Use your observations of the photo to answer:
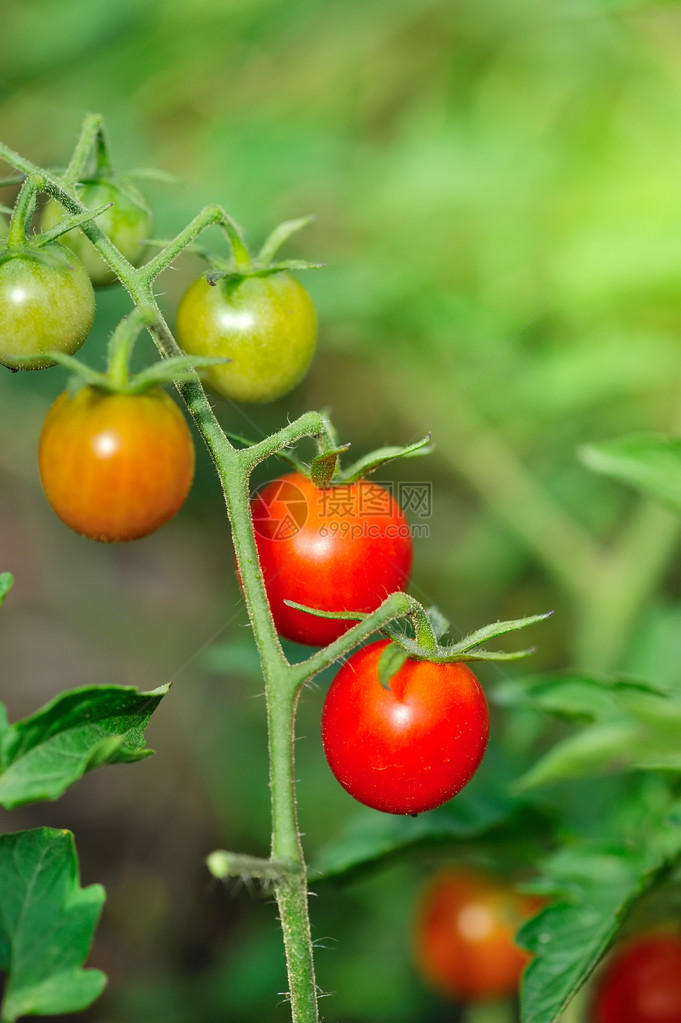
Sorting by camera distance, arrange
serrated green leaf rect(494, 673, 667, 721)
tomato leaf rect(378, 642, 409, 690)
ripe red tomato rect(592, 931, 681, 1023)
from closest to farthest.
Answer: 1. tomato leaf rect(378, 642, 409, 690)
2. serrated green leaf rect(494, 673, 667, 721)
3. ripe red tomato rect(592, 931, 681, 1023)

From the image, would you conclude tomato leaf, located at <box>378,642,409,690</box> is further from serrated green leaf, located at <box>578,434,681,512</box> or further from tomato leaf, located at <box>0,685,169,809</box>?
serrated green leaf, located at <box>578,434,681,512</box>

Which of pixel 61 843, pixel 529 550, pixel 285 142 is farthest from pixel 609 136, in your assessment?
pixel 61 843

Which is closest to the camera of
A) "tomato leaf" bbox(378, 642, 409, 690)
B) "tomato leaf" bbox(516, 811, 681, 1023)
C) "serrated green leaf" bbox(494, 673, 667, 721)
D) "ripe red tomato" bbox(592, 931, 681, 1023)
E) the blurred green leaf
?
"tomato leaf" bbox(378, 642, 409, 690)

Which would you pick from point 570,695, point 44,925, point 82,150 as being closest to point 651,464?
point 570,695

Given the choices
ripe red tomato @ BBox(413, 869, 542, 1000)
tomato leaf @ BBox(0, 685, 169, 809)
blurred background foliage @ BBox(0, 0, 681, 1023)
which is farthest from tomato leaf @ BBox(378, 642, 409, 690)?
ripe red tomato @ BBox(413, 869, 542, 1000)

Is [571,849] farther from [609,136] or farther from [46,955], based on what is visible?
[609,136]
